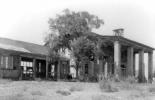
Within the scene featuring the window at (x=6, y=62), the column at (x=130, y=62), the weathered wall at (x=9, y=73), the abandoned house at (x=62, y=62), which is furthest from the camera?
the column at (x=130, y=62)

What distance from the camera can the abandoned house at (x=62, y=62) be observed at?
25.4 metres

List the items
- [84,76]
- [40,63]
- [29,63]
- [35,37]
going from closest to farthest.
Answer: [84,76] < [29,63] < [40,63] < [35,37]

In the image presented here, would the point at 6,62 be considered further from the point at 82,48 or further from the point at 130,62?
the point at 130,62

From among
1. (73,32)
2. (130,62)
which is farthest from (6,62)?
(130,62)

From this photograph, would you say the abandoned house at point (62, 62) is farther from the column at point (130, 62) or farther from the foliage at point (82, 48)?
the foliage at point (82, 48)

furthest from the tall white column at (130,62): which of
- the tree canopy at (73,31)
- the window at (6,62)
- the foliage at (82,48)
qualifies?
the window at (6,62)

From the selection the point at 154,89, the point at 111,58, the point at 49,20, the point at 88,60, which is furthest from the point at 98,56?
the point at 154,89

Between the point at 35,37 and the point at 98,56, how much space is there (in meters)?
13.0

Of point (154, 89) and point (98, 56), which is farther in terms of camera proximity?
point (98, 56)

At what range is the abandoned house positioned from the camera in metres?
25.4

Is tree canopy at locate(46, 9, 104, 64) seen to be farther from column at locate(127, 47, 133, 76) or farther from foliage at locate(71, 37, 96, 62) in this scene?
column at locate(127, 47, 133, 76)

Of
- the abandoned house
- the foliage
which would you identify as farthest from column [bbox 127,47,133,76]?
the foliage

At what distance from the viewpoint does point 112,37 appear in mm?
27219

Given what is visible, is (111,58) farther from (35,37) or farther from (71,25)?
(35,37)
